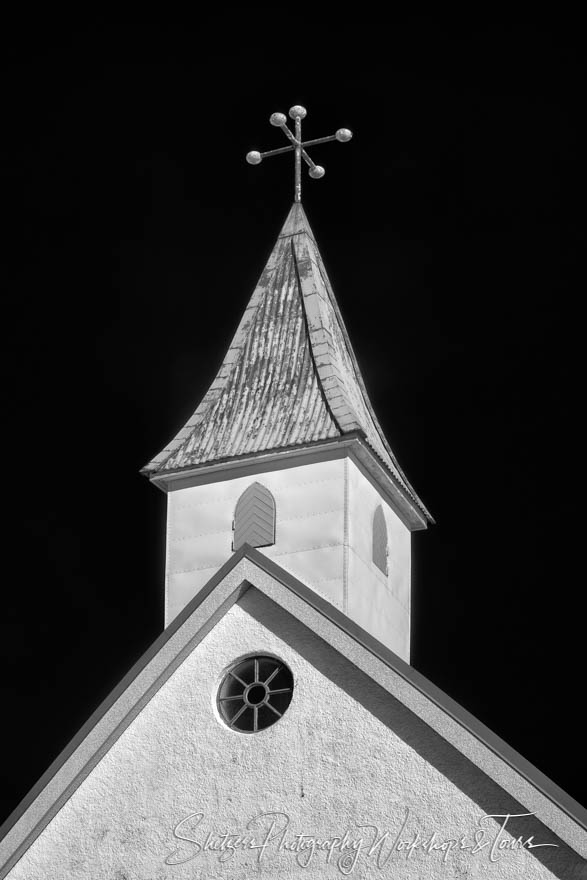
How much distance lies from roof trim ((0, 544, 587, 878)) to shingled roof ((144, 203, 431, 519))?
442cm

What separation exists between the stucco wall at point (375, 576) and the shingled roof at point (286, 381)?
0.53 metres

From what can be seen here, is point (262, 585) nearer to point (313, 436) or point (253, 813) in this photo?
point (253, 813)

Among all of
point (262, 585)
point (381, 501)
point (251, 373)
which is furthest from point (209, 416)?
point (262, 585)

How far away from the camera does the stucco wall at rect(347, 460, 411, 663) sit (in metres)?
23.4

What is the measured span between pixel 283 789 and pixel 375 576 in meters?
5.67

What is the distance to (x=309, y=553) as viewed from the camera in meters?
23.4

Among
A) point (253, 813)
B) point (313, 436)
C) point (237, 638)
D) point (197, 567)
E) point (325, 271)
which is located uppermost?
point (325, 271)

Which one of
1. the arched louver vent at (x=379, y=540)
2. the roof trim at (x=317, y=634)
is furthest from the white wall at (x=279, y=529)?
the roof trim at (x=317, y=634)

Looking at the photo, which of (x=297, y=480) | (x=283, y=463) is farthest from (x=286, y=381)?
(x=297, y=480)

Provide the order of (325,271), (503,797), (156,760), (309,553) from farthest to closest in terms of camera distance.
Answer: (325,271) → (309,553) → (156,760) → (503,797)

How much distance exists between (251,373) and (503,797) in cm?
904

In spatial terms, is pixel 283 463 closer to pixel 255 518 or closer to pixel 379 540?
pixel 255 518

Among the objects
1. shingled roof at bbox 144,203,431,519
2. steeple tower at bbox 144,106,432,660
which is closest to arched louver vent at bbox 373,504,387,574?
steeple tower at bbox 144,106,432,660

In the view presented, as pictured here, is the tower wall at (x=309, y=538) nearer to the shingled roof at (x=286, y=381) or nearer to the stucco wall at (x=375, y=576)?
the stucco wall at (x=375, y=576)
